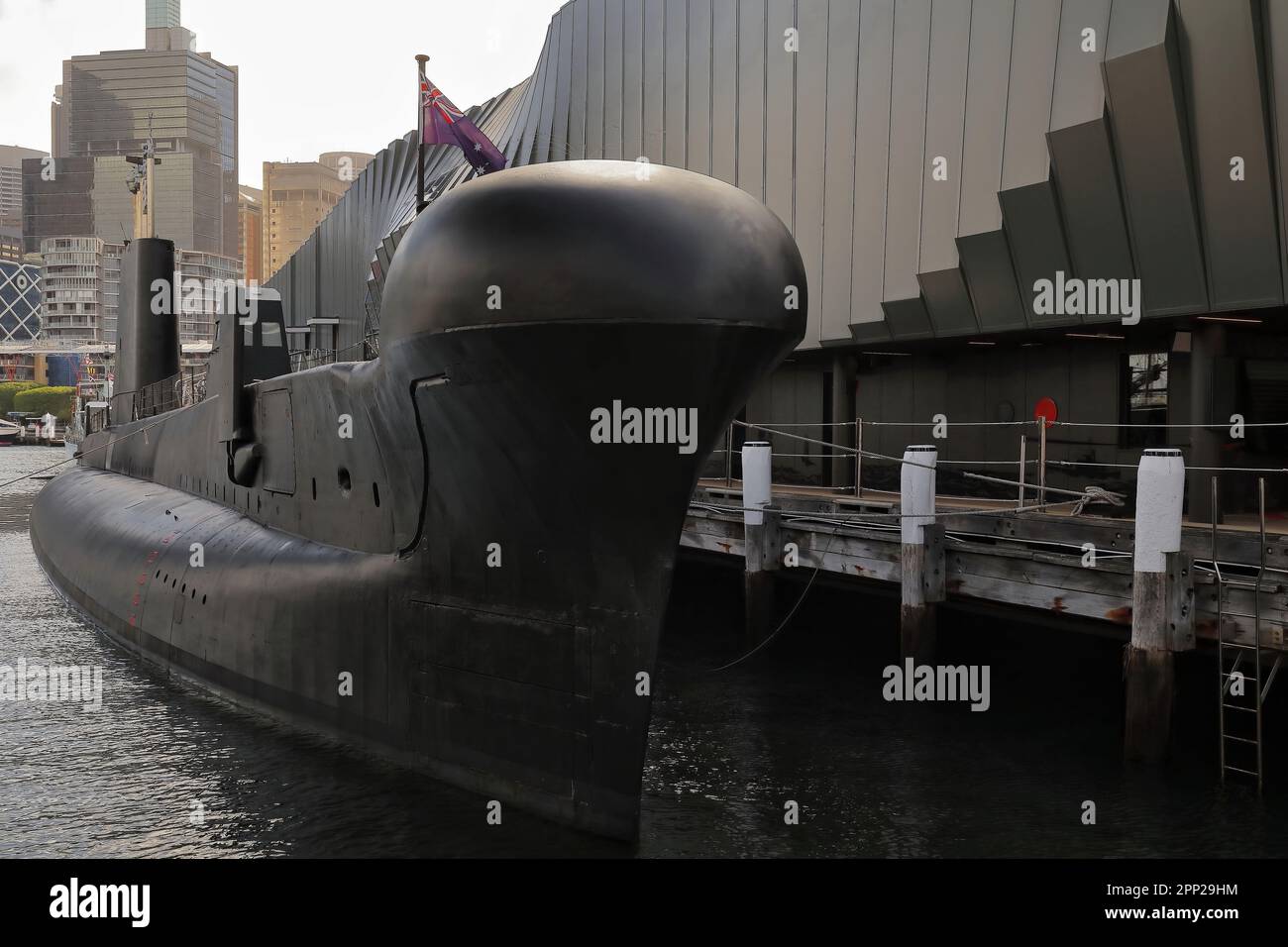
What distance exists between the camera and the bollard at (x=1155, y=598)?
32.3ft

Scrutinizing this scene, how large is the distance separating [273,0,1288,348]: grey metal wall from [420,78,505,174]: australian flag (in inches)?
301

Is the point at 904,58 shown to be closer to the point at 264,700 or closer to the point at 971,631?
the point at 971,631

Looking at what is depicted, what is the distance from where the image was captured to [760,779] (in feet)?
34.1

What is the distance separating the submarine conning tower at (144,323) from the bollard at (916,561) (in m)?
18.8

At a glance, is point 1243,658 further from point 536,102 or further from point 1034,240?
point 536,102

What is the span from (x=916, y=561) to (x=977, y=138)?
27.7 feet

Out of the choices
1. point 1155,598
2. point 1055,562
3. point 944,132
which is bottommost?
point 1155,598

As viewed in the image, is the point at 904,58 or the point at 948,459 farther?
the point at 948,459

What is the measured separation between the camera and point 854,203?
20.5m

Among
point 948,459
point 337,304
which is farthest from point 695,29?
point 337,304

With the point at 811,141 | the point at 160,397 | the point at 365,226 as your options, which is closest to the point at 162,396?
the point at 160,397
